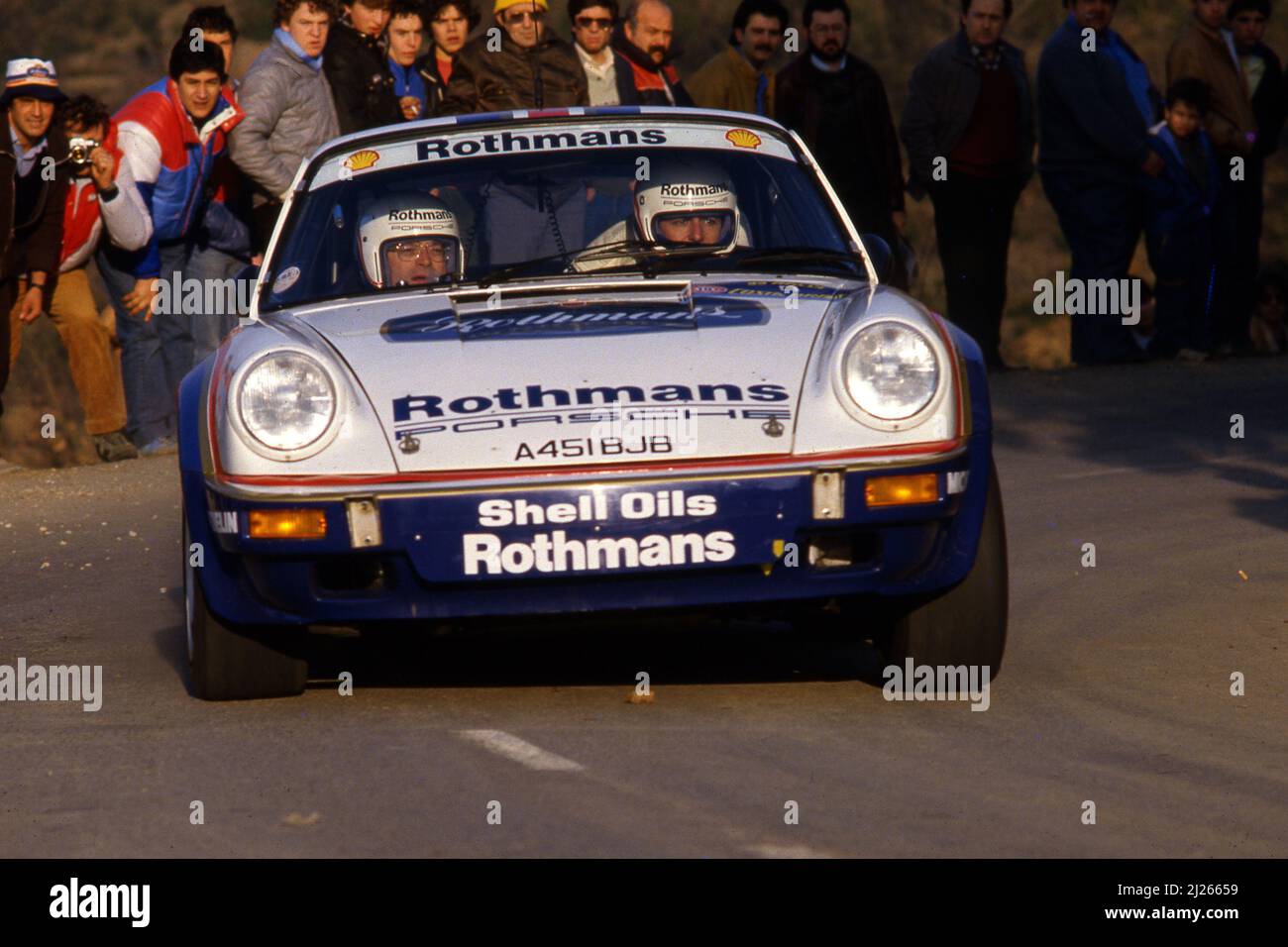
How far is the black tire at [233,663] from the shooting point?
6.08m

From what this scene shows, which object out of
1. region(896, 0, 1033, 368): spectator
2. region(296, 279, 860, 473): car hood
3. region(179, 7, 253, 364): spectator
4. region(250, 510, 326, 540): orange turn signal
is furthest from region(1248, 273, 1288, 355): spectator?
region(250, 510, 326, 540): orange turn signal

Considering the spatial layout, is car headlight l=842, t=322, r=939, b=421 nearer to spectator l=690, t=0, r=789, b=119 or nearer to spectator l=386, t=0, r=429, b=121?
spectator l=386, t=0, r=429, b=121

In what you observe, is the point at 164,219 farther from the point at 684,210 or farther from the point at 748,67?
the point at 684,210

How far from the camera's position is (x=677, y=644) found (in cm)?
699

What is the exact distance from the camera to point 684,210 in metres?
7.10

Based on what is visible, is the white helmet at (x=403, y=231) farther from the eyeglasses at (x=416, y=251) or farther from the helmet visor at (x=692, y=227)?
the helmet visor at (x=692, y=227)

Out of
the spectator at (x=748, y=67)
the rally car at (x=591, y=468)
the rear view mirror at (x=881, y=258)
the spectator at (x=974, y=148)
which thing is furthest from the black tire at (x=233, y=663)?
the spectator at (x=974, y=148)

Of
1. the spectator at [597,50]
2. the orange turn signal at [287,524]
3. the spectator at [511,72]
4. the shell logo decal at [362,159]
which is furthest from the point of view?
the spectator at [597,50]

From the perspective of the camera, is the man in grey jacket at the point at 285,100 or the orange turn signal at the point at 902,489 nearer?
the orange turn signal at the point at 902,489

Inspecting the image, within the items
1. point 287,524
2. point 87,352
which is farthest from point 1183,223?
point 287,524

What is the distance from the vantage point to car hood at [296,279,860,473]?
560 cm

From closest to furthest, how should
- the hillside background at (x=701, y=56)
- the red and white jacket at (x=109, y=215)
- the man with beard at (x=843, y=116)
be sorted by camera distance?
the red and white jacket at (x=109, y=215)
the man with beard at (x=843, y=116)
the hillside background at (x=701, y=56)

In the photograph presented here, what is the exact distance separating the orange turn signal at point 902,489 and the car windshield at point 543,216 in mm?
1175
